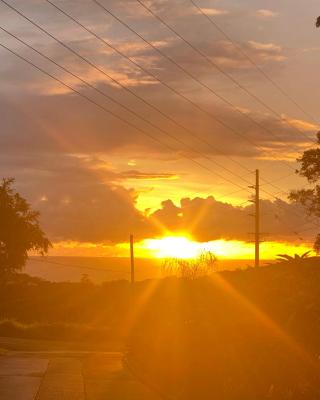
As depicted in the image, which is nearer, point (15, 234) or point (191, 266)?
point (191, 266)

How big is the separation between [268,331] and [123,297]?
53.5 m

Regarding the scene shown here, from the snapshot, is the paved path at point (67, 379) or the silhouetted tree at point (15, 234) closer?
the paved path at point (67, 379)

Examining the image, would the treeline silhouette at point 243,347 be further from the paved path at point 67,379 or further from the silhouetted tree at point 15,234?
the silhouetted tree at point 15,234

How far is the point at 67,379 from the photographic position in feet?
81.7

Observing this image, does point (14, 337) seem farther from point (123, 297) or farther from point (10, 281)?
point (10, 281)

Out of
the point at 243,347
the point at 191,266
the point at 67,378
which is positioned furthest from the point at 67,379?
the point at 191,266

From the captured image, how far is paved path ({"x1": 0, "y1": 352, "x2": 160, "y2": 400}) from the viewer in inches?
827

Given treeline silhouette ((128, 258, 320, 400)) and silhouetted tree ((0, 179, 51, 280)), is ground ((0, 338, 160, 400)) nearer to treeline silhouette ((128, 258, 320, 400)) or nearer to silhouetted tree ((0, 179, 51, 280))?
treeline silhouette ((128, 258, 320, 400))

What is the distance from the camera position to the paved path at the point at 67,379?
827 inches

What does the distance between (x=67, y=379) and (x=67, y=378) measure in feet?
0.94

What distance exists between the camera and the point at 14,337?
51.5 metres

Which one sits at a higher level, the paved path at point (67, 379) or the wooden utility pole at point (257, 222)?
the wooden utility pole at point (257, 222)

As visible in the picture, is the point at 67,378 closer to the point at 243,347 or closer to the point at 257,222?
the point at 243,347

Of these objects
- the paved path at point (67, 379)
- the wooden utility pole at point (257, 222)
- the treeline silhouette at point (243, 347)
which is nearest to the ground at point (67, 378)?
the paved path at point (67, 379)
